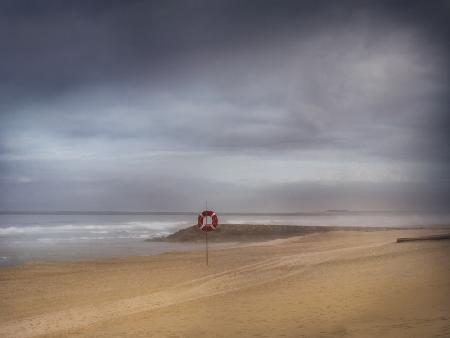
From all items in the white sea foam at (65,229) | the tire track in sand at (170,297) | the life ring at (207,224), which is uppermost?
the life ring at (207,224)

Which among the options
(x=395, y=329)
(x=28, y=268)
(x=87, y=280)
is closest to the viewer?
(x=395, y=329)

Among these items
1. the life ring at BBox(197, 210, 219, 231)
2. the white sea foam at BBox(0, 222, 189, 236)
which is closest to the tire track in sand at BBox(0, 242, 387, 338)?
the life ring at BBox(197, 210, 219, 231)

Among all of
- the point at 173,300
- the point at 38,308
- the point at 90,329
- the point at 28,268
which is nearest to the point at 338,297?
the point at 173,300

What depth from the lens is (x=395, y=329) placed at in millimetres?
8781

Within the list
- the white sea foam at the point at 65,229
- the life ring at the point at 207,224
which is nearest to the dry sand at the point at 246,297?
the life ring at the point at 207,224

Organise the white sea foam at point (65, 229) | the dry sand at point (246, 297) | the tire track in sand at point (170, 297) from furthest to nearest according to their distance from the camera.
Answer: the white sea foam at point (65, 229), the tire track in sand at point (170, 297), the dry sand at point (246, 297)

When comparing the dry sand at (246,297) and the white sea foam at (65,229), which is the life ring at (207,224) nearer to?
the dry sand at (246,297)

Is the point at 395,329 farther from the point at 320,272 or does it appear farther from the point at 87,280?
the point at 87,280

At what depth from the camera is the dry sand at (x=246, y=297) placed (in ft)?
32.3

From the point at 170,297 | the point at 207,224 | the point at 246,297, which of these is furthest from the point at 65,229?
the point at 246,297

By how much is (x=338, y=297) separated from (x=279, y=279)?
3668 millimetres

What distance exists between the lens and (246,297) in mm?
13125

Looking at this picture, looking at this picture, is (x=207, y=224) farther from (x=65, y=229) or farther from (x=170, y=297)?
(x=65, y=229)

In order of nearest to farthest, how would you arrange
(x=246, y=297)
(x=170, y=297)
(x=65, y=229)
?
(x=246, y=297), (x=170, y=297), (x=65, y=229)
